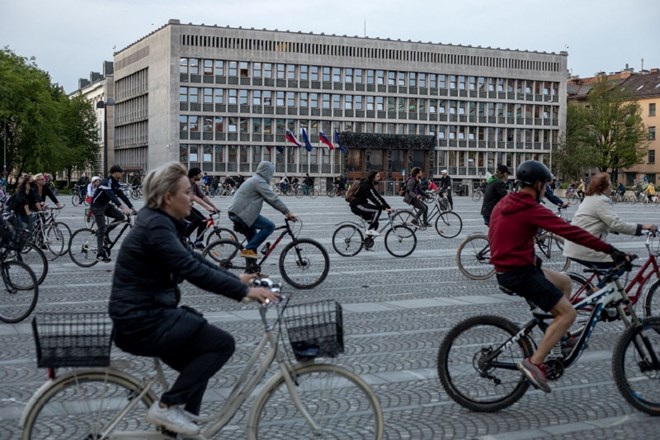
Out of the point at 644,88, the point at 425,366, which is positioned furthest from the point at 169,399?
the point at 644,88

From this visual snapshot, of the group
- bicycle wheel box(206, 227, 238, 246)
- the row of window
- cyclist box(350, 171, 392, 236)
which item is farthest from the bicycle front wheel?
the row of window

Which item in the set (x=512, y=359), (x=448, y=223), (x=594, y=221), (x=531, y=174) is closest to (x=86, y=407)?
(x=512, y=359)

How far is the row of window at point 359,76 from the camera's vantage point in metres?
97.2

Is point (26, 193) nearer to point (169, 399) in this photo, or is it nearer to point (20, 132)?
point (169, 399)

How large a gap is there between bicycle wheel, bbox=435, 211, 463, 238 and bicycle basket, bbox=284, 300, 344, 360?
794 inches

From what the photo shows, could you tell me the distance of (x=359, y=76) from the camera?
104 m

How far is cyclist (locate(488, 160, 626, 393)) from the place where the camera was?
6.26 m

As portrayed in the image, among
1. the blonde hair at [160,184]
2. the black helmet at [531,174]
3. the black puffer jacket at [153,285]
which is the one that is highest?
the black helmet at [531,174]

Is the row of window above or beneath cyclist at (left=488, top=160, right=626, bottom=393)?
above

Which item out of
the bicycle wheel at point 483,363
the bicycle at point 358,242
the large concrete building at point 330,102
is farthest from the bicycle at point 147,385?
the large concrete building at point 330,102

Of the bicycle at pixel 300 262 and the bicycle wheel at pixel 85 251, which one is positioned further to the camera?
the bicycle wheel at pixel 85 251

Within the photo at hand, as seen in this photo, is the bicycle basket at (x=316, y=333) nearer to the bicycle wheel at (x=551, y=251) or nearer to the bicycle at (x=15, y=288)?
the bicycle at (x=15, y=288)

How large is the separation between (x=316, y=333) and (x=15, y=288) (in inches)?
290

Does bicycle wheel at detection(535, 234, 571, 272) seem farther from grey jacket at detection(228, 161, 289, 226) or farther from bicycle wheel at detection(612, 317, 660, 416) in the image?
bicycle wheel at detection(612, 317, 660, 416)
